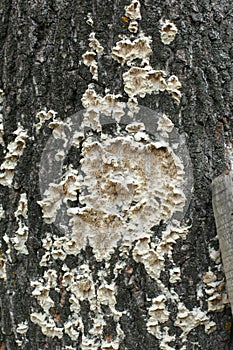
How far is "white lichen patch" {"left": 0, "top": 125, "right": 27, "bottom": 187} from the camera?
4.70 ft

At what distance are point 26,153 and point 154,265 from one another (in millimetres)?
404

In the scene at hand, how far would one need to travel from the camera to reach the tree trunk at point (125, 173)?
137 cm

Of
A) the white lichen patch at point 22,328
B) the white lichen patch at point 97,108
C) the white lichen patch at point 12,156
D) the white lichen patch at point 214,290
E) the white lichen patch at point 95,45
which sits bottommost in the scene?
the white lichen patch at point 22,328

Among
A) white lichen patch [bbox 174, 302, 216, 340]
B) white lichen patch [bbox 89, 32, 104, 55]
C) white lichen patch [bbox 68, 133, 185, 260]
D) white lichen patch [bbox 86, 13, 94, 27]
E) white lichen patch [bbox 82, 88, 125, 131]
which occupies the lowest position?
white lichen patch [bbox 174, 302, 216, 340]

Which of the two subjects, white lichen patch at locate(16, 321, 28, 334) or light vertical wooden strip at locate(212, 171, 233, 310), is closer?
light vertical wooden strip at locate(212, 171, 233, 310)

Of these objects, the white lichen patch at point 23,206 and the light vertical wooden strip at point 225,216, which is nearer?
the light vertical wooden strip at point 225,216

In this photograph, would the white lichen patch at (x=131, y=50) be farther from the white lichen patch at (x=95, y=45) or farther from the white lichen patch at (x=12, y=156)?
the white lichen patch at (x=12, y=156)

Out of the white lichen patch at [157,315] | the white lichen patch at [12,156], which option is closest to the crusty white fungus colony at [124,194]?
the white lichen patch at [157,315]

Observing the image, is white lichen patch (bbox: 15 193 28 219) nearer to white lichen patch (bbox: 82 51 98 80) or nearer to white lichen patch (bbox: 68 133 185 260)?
white lichen patch (bbox: 68 133 185 260)

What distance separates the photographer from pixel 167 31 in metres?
1.39

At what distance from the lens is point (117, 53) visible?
138 cm

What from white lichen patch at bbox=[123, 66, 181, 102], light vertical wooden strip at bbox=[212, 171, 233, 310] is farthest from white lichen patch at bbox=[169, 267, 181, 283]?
white lichen patch at bbox=[123, 66, 181, 102]

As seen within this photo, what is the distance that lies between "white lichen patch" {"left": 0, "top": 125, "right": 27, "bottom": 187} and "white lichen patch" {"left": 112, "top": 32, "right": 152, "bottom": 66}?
290 mm

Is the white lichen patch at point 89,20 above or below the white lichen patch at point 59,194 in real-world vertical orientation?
above
